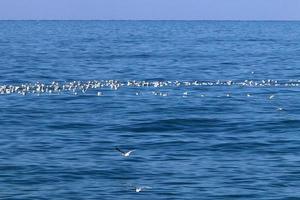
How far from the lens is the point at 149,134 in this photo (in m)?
36.9

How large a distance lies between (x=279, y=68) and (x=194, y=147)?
4326 cm

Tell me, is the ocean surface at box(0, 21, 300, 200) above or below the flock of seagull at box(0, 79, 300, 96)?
below

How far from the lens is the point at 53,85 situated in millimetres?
57312

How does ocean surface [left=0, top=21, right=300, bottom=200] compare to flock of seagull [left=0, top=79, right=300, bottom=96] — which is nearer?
ocean surface [left=0, top=21, right=300, bottom=200]

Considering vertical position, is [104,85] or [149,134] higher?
[104,85]

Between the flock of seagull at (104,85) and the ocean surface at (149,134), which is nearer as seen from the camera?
the ocean surface at (149,134)

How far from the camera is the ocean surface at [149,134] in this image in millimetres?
27672

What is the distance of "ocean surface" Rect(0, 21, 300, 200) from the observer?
1089 inches

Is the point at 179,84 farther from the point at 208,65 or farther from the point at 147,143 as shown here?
the point at 147,143

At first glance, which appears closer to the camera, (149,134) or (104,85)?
(149,134)

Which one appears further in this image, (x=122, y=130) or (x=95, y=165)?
(x=122, y=130)

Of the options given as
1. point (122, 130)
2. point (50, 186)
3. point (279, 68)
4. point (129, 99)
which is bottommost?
point (50, 186)

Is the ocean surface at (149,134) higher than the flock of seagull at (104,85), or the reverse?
the flock of seagull at (104,85)

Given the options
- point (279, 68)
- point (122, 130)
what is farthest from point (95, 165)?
point (279, 68)
